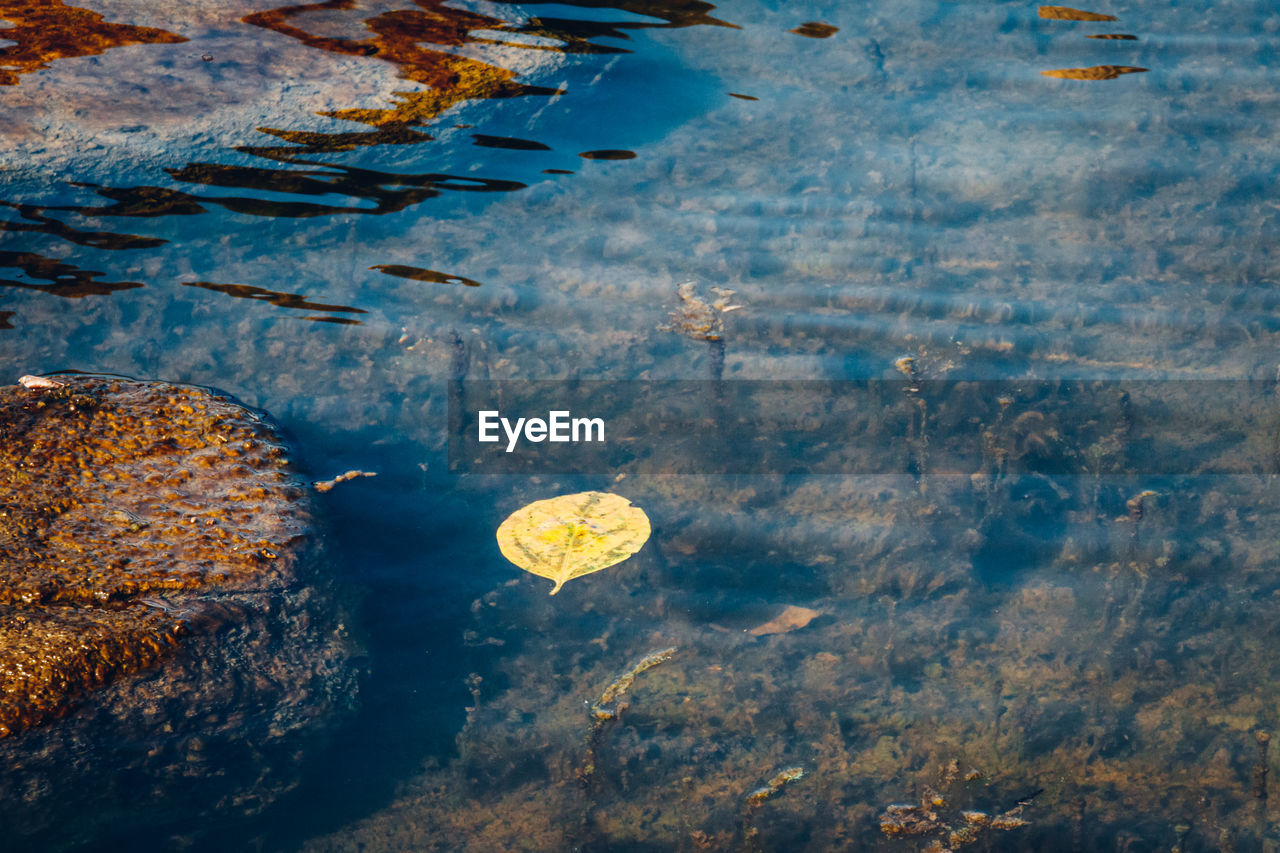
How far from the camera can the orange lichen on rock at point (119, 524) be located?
2.16 meters

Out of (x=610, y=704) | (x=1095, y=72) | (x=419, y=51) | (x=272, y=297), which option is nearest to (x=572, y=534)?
(x=610, y=704)

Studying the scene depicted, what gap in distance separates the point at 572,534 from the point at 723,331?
1.04 meters

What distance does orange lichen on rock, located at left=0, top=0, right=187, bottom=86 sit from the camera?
4160 millimetres

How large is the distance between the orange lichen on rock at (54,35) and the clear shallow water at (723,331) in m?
0.04

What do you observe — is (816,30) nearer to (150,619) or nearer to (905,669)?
(905,669)

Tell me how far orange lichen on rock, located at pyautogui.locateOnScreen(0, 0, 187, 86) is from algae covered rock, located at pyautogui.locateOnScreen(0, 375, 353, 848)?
2.20 meters

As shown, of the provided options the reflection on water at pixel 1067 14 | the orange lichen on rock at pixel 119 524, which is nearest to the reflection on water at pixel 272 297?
the orange lichen on rock at pixel 119 524

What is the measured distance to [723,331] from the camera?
10.9 feet

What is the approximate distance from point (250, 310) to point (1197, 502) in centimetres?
322

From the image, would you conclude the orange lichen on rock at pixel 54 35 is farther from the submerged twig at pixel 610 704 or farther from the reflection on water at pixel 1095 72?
the reflection on water at pixel 1095 72

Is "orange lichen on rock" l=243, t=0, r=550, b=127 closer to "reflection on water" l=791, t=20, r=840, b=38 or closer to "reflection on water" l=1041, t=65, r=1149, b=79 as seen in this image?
"reflection on water" l=791, t=20, r=840, b=38

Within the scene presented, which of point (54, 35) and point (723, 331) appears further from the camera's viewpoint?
point (54, 35)

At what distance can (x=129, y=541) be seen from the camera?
2.45 metres

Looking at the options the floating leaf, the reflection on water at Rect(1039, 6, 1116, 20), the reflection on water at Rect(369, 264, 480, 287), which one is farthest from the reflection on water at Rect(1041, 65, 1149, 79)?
the floating leaf
